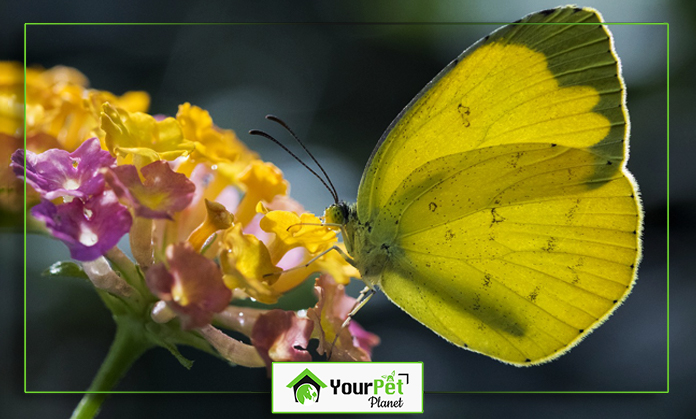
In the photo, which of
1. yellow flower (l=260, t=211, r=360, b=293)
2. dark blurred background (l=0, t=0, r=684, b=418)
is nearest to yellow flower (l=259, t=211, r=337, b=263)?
yellow flower (l=260, t=211, r=360, b=293)

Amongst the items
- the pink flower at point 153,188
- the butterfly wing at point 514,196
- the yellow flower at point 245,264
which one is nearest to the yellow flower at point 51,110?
the pink flower at point 153,188

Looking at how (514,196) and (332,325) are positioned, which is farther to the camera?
(514,196)

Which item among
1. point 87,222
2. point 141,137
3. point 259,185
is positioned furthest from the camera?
point 259,185

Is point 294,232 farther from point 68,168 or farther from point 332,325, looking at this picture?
point 68,168

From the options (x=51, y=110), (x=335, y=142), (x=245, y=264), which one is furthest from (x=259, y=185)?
(x=335, y=142)

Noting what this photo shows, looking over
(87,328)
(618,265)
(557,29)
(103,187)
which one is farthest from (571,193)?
(87,328)

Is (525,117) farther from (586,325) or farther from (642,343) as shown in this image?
(642,343)
